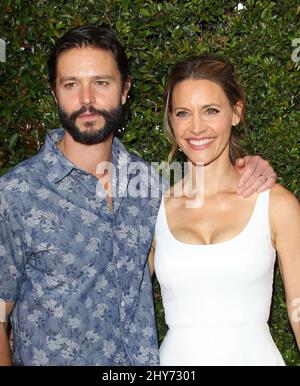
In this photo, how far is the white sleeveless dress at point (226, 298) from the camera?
345cm

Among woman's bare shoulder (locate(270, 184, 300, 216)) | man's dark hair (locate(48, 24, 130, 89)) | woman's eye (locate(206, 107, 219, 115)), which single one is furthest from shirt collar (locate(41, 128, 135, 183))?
woman's bare shoulder (locate(270, 184, 300, 216))

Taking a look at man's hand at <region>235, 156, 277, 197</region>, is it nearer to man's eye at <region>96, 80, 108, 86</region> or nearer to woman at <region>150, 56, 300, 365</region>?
woman at <region>150, 56, 300, 365</region>

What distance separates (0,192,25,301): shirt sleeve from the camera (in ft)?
10.8

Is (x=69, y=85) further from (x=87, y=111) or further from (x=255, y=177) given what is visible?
(x=255, y=177)

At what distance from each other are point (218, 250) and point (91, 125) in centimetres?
86

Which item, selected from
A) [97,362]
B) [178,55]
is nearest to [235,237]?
[97,362]

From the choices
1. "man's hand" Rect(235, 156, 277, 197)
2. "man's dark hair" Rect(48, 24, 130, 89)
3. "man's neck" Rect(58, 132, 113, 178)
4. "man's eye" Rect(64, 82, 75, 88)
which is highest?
"man's dark hair" Rect(48, 24, 130, 89)

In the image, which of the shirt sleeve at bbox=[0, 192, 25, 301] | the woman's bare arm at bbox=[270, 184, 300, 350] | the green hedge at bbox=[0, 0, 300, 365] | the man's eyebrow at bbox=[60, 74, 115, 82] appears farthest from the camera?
the green hedge at bbox=[0, 0, 300, 365]

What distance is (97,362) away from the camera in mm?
3375

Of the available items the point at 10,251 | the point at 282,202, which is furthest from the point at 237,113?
the point at 10,251

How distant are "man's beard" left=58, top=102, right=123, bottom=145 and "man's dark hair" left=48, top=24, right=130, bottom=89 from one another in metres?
0.22

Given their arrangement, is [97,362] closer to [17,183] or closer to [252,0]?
[17,183]

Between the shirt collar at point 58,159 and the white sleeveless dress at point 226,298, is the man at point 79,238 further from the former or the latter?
the white sleeveless dress at point 226,298

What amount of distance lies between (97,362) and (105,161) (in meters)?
1.00
